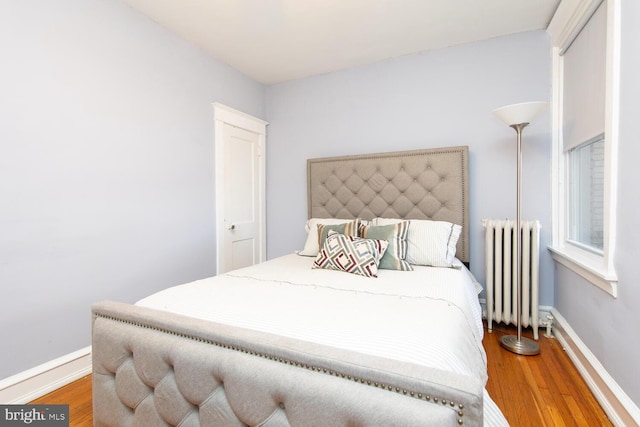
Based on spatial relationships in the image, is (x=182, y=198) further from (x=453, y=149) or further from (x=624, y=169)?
(x=624, y=169)

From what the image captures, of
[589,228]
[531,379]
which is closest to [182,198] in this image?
[531,379]

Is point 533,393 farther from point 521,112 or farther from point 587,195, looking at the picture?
point 521,112

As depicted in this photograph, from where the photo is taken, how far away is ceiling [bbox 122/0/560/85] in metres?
2.26

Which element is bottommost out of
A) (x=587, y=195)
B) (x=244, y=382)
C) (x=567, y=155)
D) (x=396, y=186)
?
(x=244, y=382)

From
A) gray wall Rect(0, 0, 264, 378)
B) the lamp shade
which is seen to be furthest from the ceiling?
the lamp shade

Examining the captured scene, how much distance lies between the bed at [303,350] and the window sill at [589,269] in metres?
0.68

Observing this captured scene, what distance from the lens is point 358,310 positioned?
134 cm

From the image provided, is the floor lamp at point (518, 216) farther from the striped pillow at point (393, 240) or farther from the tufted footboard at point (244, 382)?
the tufted footboard at point (244, 382)

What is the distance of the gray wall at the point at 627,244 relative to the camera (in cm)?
139

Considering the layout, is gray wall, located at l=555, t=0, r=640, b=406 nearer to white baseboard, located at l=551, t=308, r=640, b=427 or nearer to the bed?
white baseboard, located at l=551, t=308, r=640, b=427

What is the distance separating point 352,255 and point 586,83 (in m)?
1.89

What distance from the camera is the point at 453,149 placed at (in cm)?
273

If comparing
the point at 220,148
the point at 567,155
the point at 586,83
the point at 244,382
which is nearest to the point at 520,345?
the point at 567,155

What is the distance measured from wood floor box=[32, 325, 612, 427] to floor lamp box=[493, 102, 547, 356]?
0.07 metres
